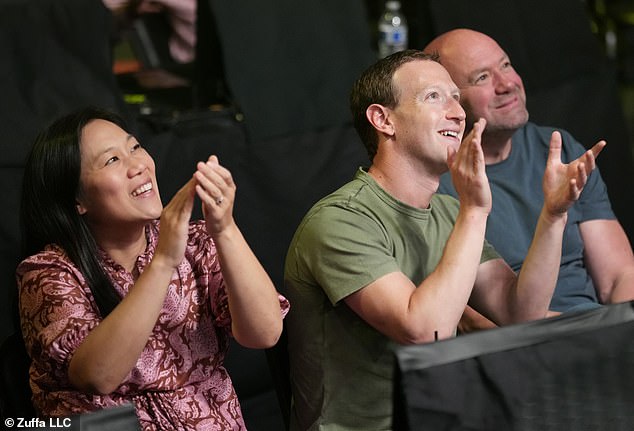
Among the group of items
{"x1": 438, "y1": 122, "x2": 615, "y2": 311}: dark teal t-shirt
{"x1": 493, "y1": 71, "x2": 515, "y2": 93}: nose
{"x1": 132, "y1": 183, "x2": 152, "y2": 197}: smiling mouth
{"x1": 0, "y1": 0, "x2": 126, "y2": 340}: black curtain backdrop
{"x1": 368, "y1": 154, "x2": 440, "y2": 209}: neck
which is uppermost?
{"x1": 0, "y1": 0, "x2": 126, "y2": 340}: black curtain backdrop

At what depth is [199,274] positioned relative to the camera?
201 centimetres

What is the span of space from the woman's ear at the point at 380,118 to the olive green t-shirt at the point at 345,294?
5.1 inches

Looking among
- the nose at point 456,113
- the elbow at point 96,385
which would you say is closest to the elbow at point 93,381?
the elbow at point 96,385

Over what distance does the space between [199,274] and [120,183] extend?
234 mm

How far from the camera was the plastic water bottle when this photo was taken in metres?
3.56

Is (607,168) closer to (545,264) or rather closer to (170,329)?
(545,264)

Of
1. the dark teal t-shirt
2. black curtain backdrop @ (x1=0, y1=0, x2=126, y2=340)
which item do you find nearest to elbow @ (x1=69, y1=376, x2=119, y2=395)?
black curtain backdrop @ (x1=0, y1=0, x2=126, y2=340)

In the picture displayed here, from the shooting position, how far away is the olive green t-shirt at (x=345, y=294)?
194 centimetres

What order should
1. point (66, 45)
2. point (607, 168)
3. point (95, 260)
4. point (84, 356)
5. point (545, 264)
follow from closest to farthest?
point (84, 356), point (95, 260), point (545, 264), point (66, 45), point (607, 168)

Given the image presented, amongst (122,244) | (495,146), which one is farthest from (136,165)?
(495,146)

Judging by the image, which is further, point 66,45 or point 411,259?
point 66,45

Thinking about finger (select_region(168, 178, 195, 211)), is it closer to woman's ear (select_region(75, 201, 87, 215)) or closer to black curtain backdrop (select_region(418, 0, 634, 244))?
woman's ear (select_region(75, 201, 87, 215))

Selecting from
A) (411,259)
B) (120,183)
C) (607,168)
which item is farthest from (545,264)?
(607,168)

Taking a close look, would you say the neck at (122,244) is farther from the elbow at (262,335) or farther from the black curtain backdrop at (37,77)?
the black curtain backdrop at (37,77)
